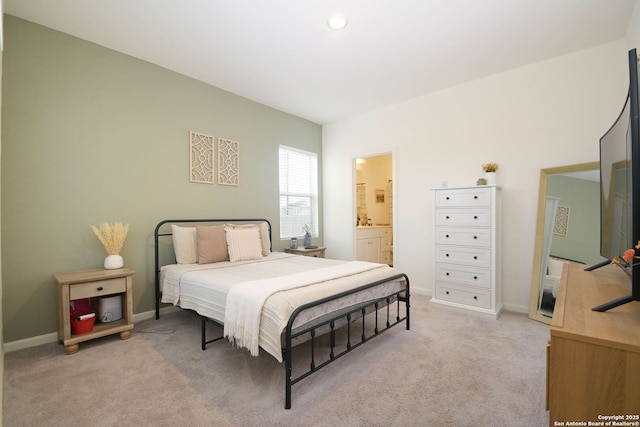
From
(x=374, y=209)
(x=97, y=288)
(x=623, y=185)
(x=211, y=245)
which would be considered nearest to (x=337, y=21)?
(x=623, y=185)

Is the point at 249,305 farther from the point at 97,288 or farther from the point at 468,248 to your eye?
the point at 468,248

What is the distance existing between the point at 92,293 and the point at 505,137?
15.5 ft

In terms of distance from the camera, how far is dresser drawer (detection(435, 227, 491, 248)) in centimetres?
333

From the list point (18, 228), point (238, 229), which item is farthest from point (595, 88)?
point (18, 228)

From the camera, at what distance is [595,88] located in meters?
2.98

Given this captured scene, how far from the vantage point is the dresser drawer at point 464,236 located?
10.9ft

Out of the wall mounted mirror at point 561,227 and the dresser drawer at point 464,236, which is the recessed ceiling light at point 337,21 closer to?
the dresser drawer at point 464,236

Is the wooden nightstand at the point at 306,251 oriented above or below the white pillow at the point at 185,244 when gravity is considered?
below

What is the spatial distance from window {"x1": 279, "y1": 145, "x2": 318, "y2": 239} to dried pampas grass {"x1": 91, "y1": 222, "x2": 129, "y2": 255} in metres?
2.37

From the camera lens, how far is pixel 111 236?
2820mm

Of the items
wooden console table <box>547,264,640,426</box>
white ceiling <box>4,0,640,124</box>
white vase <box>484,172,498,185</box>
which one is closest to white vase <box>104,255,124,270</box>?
white ceiling <box>4,0,640,124</box>

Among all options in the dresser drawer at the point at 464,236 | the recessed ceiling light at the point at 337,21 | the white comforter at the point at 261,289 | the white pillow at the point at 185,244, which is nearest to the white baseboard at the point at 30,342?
the white comforter at the point at 261,289

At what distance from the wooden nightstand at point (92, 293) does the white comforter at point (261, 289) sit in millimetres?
361

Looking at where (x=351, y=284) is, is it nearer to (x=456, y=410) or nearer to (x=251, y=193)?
(x=456, y=410)
